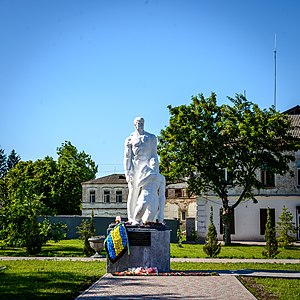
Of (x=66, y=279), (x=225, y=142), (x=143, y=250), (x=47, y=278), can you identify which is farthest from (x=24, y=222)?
(x=225, y=142)

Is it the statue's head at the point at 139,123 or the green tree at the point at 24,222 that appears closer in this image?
the statue's head at the point at 139,123

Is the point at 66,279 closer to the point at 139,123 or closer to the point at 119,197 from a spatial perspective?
the point at 139,123

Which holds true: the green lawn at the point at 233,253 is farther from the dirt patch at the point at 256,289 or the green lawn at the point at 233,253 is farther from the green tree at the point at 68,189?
the green tree at the point at 68,189

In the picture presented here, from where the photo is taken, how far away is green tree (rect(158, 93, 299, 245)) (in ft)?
112

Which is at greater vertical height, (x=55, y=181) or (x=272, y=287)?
(x=55, y=181)

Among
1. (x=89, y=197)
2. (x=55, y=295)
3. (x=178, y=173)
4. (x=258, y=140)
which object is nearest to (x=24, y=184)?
(x=178, y=173)

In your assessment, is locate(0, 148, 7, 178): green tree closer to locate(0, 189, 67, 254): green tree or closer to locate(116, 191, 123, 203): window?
locate(116, 191, 123, 203): window

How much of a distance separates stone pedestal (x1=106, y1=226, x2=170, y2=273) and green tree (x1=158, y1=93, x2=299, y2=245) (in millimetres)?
18672

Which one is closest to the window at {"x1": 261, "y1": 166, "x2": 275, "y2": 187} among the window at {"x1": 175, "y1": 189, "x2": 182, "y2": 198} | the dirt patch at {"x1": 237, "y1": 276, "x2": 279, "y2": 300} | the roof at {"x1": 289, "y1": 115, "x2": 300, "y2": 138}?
the roof at {"x1": 289, "y1": 115, "x2": 300, "y2": 138}

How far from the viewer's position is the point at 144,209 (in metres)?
16.5

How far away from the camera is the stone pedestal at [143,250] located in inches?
623

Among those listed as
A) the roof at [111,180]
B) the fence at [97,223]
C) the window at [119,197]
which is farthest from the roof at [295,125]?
the window at [119,197]

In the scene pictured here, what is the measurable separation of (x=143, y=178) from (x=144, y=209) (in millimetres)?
849

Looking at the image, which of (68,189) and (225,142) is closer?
(225,142)
